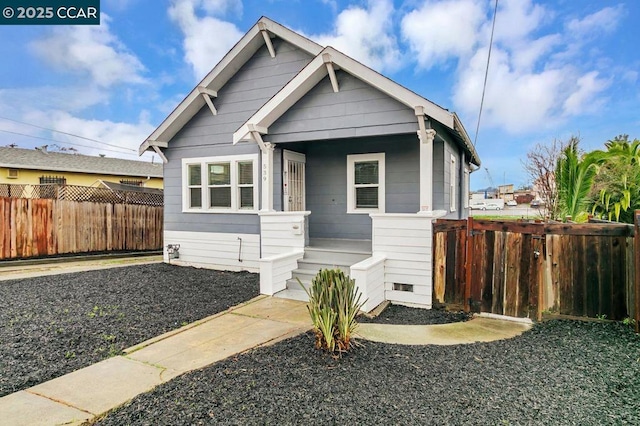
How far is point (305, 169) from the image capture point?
923 cm

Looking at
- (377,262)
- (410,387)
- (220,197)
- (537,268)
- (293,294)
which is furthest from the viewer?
(220,197)

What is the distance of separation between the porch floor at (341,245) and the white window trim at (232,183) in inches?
76.0

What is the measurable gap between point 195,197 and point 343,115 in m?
5.32

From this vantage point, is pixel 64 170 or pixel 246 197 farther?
pixel 64 170

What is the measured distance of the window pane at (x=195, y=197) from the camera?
A: 10.1 meters

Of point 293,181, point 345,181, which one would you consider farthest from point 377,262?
point 293,181

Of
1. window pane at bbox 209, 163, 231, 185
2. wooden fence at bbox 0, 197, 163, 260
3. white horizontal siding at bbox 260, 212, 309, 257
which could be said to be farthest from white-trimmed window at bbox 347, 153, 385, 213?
wooden fence at bbox 0, 197, 163, 260

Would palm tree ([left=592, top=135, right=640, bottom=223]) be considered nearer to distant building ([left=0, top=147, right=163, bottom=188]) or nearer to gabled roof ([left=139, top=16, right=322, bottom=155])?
gabled roof ([left=139, top=16, right=322, bottom=155])

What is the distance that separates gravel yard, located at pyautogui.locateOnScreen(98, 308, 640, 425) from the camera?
278 centimetres

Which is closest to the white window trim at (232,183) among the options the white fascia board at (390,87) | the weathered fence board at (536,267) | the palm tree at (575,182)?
the white fascia board at (390,87)

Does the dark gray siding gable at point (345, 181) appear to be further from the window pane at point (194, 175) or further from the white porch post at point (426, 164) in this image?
the window pane at point (194, 175)

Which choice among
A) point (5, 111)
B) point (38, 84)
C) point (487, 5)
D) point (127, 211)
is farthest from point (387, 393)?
point (5, 111)

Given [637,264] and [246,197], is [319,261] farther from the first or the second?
[637,264]

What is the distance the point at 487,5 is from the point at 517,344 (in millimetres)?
9007
